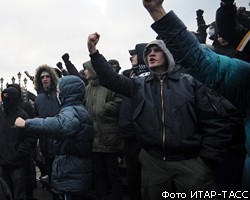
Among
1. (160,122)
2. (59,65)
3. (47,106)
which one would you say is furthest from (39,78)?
(160,122)

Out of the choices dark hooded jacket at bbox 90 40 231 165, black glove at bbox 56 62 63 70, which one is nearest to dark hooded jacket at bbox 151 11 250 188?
dark hooded jacket at bbox 90 40 231 165

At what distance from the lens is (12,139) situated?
14.2ft

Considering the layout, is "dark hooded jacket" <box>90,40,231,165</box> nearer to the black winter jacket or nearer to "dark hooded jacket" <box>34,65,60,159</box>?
the black winter jacket

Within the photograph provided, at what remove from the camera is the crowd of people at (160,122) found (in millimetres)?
1651

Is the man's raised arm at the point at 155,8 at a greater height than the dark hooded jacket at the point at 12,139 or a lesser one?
greater

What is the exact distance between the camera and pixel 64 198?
3619mm

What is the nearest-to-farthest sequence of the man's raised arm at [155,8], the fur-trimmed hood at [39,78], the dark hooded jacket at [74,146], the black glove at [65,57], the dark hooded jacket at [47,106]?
1. the man's raised arm at [155,8]
2. the dark hooded jacket at [74,146]
3. the dark hooded jacket at [47,106]
4. the fur-trimmed hood at [39,78]
5. the black glove at [65,57]

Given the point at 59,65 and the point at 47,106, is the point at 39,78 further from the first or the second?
the point at 59,65

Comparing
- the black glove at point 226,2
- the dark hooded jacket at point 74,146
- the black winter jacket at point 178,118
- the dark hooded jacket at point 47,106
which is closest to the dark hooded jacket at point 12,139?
the dark hooded jacket at point 47,106

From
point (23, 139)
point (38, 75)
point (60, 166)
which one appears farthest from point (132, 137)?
point (38, 75)

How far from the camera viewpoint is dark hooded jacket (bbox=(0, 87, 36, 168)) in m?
4.26

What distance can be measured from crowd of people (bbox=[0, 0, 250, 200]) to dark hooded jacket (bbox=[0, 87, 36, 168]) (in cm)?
2

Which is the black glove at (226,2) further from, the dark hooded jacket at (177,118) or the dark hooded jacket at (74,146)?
the dark hooded jacket at (74,146)

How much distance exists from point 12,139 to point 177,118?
2844 mm
